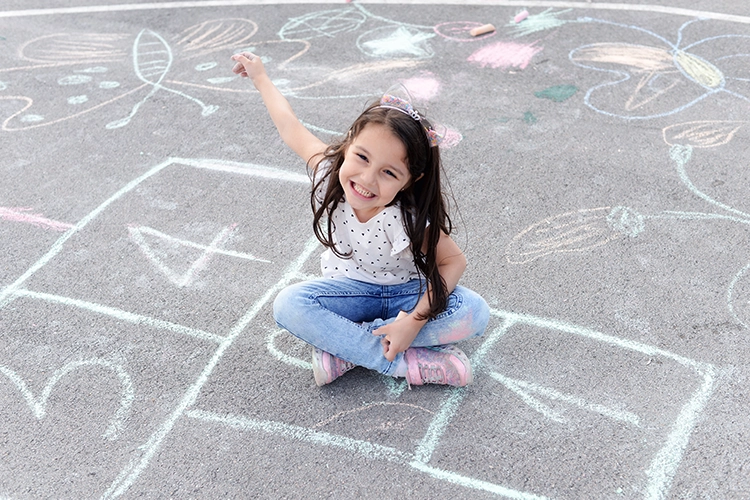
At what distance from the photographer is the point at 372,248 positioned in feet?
7.13

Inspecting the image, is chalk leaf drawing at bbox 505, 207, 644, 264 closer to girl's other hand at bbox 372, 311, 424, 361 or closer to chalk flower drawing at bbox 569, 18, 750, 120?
girl's other hand at bbox 372, 311, 424, 361

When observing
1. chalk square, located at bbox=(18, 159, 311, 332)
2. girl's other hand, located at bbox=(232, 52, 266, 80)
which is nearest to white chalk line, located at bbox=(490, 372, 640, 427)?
chalk square, located at bbox=(18, 159, 311, 332)

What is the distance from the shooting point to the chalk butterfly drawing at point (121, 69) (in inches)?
150

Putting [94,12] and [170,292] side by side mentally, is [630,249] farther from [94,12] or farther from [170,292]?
[94,12]

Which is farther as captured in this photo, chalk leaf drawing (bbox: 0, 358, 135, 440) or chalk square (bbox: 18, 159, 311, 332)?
chalk square (bbox: 18, 159, 311, 332)

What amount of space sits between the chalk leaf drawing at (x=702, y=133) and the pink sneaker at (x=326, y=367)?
1.93 m

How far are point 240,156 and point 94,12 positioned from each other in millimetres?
2370

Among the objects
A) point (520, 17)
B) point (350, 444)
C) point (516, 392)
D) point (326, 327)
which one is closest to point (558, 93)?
point (520, 17)

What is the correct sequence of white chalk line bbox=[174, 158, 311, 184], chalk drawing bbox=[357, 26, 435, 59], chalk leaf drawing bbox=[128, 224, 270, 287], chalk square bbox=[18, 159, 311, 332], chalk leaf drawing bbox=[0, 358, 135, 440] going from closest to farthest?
1. chalk leaf drawing bbox=[0, 358, 135, 440]
2. chalk square bbox=[18, 159, 311, 332]
3. chalk leaf drawing bbox=[128, 224, 270, 287]
4. white chalk line bbox=[174, 158, 311, 184]
5. chalk drawing bbox=[357, 26, 435, 59]

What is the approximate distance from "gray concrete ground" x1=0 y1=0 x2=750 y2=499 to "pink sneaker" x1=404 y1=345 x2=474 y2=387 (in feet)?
0.17

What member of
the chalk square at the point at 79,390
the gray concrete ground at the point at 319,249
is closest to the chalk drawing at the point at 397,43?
the gray concrete ground at the point at 319,249

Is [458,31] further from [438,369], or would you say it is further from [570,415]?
[570,415]

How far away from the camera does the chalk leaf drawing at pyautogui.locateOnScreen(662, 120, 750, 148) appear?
3.24 metres

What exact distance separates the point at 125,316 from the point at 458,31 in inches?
109
